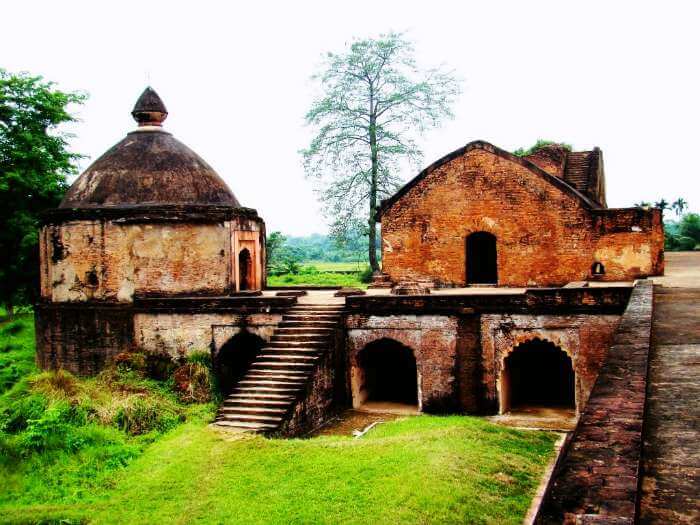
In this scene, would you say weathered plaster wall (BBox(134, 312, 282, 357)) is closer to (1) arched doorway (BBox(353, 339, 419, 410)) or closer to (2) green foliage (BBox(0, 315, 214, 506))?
(2) green foliage (BBox(0, 315, 214, 506))

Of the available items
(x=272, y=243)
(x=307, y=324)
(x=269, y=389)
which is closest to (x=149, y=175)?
(x=307, y=324)

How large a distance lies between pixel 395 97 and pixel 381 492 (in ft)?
70.0

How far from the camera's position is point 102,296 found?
56.1 feet

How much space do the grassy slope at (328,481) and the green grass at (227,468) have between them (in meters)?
0.03

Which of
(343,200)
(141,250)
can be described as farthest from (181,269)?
(343,200)

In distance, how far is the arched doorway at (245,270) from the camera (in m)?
19.2

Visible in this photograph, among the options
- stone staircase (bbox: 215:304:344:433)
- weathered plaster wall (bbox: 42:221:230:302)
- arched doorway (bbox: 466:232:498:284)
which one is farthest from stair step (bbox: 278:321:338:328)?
arched doorway (bbox: 466:232:498:284)

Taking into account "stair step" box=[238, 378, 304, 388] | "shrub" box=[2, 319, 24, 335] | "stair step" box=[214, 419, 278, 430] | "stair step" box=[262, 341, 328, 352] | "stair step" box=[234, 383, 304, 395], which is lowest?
"stair step" box=[214, 419, 278, 430]

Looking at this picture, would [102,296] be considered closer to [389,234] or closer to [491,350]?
[389,234]

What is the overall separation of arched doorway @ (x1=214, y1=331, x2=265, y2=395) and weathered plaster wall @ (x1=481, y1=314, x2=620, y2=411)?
574cm

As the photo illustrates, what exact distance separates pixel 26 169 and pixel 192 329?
11.3 m

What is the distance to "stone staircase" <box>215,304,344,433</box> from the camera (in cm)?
1259

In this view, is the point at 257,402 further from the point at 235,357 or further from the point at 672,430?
the point at 672,430

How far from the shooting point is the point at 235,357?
17.3 meters
